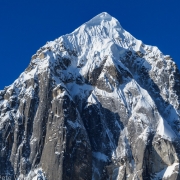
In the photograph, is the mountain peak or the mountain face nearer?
the mountain face

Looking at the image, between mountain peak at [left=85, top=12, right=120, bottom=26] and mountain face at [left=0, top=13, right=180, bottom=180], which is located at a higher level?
mountain peak at [left=85, top=12, right=120, bottom=26]

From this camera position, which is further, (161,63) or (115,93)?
(161,63)

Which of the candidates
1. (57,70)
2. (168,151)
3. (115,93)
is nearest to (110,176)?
(168,151)

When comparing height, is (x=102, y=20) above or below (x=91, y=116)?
above

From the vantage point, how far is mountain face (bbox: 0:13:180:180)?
10750 cm

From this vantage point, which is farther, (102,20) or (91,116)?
(102,20)

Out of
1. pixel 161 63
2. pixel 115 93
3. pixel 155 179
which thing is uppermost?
pixel 161 63

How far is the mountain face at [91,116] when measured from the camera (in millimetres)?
107500

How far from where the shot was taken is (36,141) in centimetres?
11125

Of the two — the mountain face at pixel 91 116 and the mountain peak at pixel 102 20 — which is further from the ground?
the mountain peak at pixel 102 20

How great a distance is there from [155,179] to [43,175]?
21.5 meters

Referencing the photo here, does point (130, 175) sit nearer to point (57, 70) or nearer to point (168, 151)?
point (168, 151)

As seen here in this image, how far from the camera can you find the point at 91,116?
11725 cm

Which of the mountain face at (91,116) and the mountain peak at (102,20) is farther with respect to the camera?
the mountain peak at (102,20)
